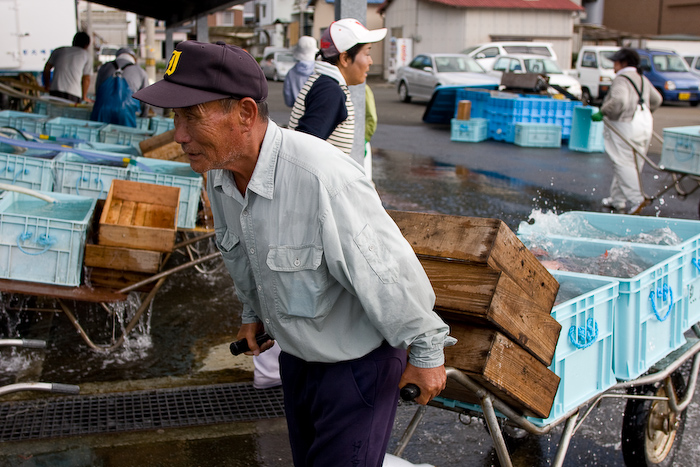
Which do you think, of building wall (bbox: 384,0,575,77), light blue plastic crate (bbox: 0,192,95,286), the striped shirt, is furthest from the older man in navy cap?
building wall (bbox: 384,0,575,77)

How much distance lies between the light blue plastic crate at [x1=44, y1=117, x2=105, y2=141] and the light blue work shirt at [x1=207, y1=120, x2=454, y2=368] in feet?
18.8

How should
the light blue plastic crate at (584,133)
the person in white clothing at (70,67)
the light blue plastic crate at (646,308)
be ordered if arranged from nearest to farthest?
1. the light blue plastic crate at (646,308)
2. the person in white clothing at (70,67)
3. the light blue plastic crate at (584,133)

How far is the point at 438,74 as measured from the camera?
2192 cm

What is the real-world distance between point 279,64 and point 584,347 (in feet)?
112

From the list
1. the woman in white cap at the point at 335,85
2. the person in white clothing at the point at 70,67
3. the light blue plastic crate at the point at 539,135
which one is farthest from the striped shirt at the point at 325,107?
the light blue plastic crate at the point at 539,135

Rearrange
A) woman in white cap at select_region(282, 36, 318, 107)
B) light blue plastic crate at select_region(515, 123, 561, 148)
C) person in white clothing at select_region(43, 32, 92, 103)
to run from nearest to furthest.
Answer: woman in white cap at select_region(282, 36, 318, 107), person in white clothing at select_region(43, 32, 92, 103), light blue plastic crate at select_region(515, 123, 561, 148)

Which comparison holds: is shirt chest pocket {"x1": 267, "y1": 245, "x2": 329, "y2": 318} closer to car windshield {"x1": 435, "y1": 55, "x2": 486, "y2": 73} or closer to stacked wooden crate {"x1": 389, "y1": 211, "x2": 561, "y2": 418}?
stacked wooden crate {"x1": 389, "y1": 211, "x2": 561, "y2": 418}

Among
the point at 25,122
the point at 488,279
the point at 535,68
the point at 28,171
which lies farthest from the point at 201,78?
the point at 535,68

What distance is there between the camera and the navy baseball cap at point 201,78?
72.5 inches

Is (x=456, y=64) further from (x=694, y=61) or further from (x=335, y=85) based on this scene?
(x=335, y=85)

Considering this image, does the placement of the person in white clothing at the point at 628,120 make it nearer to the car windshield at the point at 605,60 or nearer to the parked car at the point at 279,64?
the car windshield at the point at 605,60

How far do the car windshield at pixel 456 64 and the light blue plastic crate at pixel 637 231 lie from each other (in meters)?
18.4

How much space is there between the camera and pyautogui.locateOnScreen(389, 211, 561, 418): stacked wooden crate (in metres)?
2.34

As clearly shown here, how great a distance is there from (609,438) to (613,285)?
1373 mm
